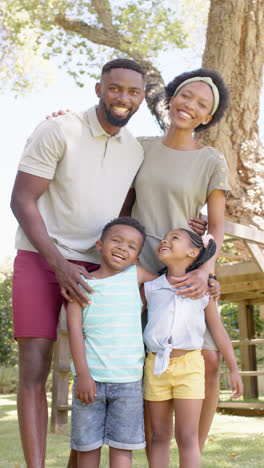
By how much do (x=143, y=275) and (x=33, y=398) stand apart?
750 millimetres

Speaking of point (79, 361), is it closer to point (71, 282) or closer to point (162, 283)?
point (71, 282)

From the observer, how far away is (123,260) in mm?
2676

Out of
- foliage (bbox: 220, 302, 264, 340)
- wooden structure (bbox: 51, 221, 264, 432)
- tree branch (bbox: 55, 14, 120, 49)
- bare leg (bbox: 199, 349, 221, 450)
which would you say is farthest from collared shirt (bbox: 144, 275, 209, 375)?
foliage (bbox: 220, 302, 264, 340)

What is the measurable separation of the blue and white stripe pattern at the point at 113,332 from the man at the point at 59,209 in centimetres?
9

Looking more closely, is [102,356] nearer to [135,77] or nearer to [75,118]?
[75,118]

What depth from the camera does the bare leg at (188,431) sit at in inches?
101

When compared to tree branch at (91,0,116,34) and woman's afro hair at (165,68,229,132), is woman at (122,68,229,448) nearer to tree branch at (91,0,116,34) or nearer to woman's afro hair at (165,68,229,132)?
woman's afro hair at (165,68,229,132)

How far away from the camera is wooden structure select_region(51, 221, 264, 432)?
5949 millimetres

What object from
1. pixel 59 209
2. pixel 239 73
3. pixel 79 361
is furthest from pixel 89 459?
pixel 239 73

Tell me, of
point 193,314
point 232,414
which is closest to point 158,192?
point 193,314

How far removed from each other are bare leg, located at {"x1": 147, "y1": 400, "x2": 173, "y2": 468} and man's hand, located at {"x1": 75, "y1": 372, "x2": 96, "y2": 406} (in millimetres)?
346

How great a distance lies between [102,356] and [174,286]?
45cm

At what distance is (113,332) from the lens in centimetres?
256

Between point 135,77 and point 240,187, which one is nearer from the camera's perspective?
point 135,77
